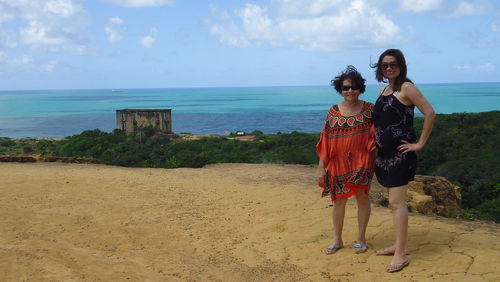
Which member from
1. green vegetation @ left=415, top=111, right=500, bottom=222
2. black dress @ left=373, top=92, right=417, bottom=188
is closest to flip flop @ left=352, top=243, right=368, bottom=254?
black dress @ left=373, top=92, right=417, bottom=188

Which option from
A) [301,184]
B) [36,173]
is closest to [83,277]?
[301,184]

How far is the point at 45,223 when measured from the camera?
653cm

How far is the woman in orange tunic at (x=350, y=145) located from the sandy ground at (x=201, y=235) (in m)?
0.68

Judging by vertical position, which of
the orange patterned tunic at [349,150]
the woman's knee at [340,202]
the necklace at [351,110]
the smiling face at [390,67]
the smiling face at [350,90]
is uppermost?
the smiling face at [390,67]

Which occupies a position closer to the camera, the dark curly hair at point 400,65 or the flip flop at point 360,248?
the dark curly hair at point 400,65

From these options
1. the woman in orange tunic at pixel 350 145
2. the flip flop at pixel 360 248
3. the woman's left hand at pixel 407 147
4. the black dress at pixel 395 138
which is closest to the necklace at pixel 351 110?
the woman in orange tunic at pixel 350 145

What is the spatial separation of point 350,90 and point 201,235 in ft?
8.83

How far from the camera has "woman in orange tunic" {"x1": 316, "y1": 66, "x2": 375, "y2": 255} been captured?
4.67 metres

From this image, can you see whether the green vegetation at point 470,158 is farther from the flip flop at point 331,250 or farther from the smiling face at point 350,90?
the smiling face at point 350,90

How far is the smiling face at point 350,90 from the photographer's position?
4.65 meters

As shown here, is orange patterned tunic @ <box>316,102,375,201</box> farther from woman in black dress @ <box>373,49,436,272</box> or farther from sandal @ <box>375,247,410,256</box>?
sandal @ <box>375,247,410,256</box>

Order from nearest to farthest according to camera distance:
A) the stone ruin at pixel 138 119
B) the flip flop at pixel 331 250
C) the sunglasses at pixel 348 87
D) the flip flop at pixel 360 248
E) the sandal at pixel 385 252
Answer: the sunglasses at pixel 348 87 < the sandal at pixel 385 252 < the flip flop at pixel 360 248 < the flip flop at pixel 331 250 < the stone ruin at pixel 138 119

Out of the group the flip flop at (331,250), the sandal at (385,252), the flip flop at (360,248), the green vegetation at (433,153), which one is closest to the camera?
the sandal at (385,252)

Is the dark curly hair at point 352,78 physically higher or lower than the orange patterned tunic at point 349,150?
higher
